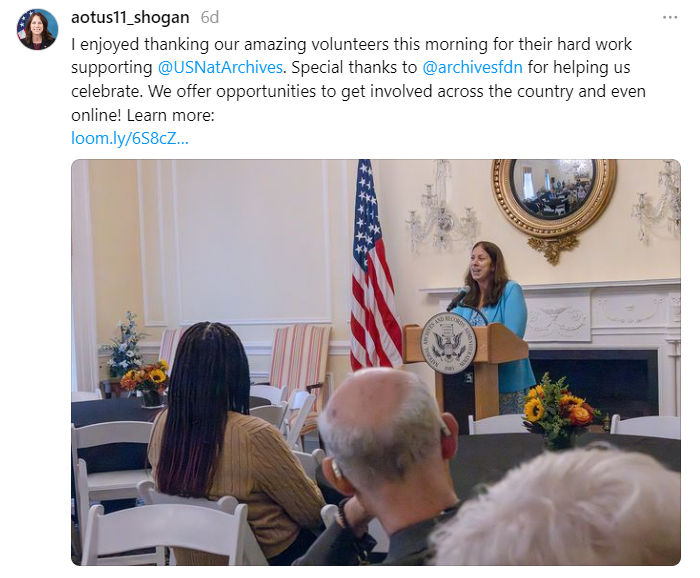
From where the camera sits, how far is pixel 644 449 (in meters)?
2.00

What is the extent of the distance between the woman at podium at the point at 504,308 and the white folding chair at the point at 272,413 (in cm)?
76

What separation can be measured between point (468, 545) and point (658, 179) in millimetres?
2077

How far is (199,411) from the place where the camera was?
1928 millimetres

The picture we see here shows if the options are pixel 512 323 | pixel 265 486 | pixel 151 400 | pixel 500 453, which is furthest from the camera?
pixel 151 400

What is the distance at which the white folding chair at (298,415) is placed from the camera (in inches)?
90.4

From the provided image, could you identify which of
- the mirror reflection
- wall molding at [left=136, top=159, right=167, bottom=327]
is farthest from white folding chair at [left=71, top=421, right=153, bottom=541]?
the mirror reflection

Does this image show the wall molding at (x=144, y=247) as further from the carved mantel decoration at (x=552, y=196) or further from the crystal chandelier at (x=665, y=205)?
the crystal chandelier at (x=665, y=205)
